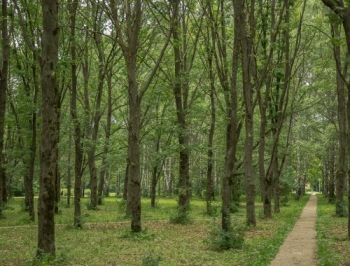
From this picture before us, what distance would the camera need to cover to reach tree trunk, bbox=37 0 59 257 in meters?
8.16

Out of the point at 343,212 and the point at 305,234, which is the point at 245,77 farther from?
the point at 343,212

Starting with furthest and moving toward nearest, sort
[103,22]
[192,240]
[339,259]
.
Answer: [103,22]
[192,240]
[339,259]

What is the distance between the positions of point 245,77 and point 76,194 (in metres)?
7.98

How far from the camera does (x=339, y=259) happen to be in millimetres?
8820

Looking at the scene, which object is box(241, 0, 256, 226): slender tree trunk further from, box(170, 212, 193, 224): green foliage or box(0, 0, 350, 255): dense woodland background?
box(170, 212, 193, 224): green foliage

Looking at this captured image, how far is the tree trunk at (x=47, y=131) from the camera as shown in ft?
26.8

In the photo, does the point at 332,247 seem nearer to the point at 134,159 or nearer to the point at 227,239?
the point at 227,239

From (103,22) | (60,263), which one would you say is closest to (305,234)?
(60,263)

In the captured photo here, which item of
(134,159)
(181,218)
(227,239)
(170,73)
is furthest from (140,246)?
(170,73)

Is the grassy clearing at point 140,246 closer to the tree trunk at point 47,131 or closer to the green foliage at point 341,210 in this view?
the tree trunk at point 47,131

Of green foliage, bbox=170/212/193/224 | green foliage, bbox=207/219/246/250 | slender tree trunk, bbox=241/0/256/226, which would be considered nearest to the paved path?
green foliage, bbox=207/219/246/250

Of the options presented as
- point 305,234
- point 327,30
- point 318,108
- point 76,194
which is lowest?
point 305,234

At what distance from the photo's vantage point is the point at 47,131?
818 cm

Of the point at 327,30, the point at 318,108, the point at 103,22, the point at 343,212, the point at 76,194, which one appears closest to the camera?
the point at 76,194
